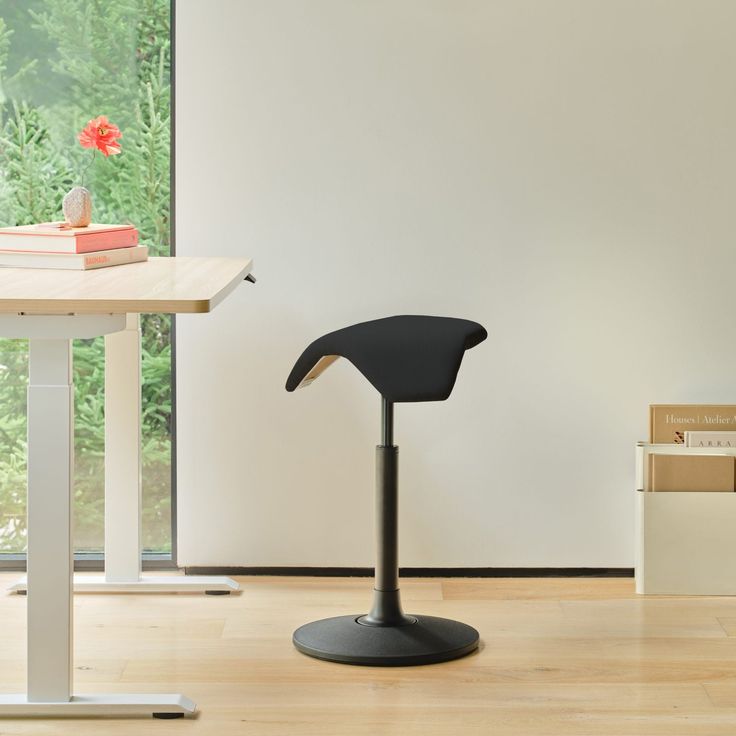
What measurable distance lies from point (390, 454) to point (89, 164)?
1.23 meters

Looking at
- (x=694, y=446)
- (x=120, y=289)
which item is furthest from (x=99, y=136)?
(x=694, y=446)

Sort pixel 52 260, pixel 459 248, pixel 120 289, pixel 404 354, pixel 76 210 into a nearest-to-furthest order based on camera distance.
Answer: pixel 120 289, pixel 404 354, pixel 52 260, pixel 76 210, pixel 459 248

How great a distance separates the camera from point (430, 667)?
2.36m

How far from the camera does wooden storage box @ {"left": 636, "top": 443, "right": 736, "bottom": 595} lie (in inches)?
114

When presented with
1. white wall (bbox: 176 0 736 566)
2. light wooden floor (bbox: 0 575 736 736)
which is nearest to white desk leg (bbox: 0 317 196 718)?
light wooden floor (bbox: 0 575 736 736)

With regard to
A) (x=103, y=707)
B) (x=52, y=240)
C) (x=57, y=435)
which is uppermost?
(x=52, y=240)

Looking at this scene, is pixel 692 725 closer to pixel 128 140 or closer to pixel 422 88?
pixel 422 88

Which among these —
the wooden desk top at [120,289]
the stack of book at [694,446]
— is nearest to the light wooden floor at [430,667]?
the stack of book at [694,446]

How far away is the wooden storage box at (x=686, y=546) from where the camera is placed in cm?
291

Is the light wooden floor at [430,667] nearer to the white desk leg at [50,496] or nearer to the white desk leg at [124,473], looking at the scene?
the white desk leg at [124,473]

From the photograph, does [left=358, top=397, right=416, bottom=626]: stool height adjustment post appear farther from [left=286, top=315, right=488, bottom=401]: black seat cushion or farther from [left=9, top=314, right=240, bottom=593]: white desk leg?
[left=9, top=314, right=240, bottom=593]: white desk leg

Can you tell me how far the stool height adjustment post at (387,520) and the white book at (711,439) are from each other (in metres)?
0.88

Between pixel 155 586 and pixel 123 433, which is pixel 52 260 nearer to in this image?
pixel 123 433

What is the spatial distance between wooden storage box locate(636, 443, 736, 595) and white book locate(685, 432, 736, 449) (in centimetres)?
14
